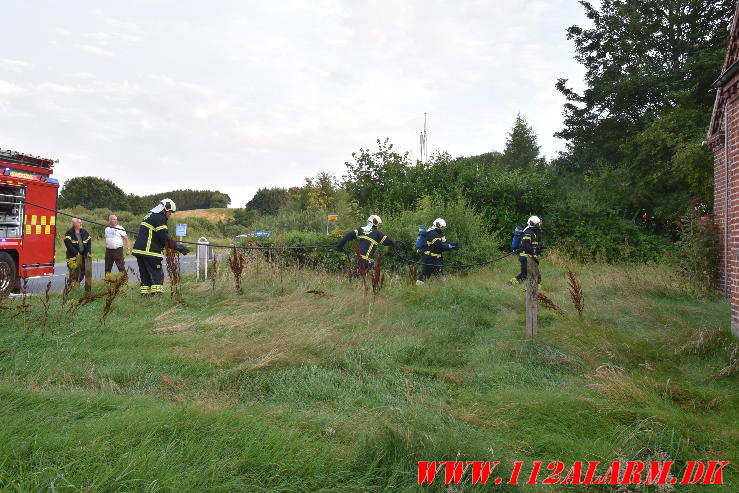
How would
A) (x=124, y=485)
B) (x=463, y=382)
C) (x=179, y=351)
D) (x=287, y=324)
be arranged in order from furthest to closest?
(x=287, y=324) → (x=179, y=351) → (x=463, y=382) → (x=124, y=485)

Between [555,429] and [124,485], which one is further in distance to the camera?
[555,429]

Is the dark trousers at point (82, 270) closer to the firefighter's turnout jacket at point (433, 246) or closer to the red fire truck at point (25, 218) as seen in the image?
the red fire truck at point (25, 218)

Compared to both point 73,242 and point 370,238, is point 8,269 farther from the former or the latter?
point 370,238

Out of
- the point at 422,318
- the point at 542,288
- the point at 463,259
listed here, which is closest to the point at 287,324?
the point at 422,318

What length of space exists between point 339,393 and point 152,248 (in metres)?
6.50

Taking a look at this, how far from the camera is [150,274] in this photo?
934 cm

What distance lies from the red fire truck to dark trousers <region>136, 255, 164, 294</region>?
248cm

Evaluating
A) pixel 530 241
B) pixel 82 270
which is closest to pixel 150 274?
pixel 82 270

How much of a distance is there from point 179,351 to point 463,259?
420 inches

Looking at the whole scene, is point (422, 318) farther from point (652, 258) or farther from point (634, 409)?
point (652, 258)

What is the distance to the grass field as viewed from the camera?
2580 millimetres

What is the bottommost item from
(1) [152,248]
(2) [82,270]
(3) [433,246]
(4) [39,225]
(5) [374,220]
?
(2) [82,270]

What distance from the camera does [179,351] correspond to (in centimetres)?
516

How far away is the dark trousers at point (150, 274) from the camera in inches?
363
